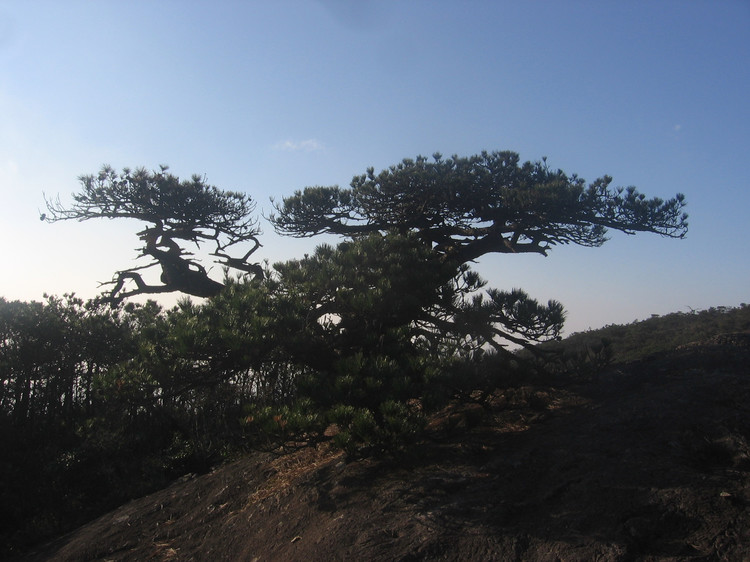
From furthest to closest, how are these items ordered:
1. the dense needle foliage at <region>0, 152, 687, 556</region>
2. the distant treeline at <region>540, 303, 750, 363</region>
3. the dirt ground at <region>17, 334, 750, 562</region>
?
1. the distant treeline at <region>540, 303, 750, 363</region>
2. the dense needle foliage at <region>0, 152, 687, 556</region>
3. the dirt ground at <region>17, 334, 750, 562</region>

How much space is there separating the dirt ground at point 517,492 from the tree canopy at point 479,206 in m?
2.86

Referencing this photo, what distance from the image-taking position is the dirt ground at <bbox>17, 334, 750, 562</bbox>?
13.6 feet

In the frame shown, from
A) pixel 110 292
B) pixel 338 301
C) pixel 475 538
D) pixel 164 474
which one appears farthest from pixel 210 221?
pixel 475 538

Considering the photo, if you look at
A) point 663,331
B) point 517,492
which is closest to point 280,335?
point 517,492

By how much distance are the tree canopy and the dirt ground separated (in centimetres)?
286

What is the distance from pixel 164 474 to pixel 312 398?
5.28 m

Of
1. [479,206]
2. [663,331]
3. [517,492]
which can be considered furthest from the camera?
[663,331]

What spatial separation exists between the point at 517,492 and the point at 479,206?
6.31 metres

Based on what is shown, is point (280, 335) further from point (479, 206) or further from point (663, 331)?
point (663, 331)

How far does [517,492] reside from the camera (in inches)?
197

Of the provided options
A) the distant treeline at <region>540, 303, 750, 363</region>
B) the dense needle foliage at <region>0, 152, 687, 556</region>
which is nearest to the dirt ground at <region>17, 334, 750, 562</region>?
the dense needle foliage at <region>0, 152, 687, 556</region>

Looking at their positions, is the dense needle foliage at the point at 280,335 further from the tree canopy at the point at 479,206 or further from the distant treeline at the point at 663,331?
the distant treeline at the point at 663,331

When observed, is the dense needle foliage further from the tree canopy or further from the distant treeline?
the distant treeline

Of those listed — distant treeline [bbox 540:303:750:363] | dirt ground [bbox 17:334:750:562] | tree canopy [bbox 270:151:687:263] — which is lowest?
dirt ground [bbox 17:334:750:562]
